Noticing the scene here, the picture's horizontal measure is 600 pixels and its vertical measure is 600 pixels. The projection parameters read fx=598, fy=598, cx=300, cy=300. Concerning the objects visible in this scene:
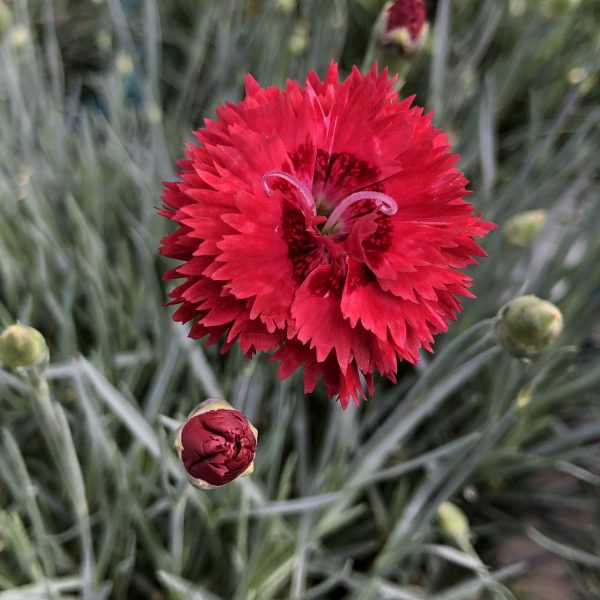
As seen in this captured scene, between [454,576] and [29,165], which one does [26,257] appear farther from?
[454,576]

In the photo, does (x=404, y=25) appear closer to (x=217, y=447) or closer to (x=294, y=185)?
(x=294, y=185)

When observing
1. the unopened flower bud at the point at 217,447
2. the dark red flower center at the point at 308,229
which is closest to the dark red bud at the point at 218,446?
the unopened flower bud at the point at 217,447

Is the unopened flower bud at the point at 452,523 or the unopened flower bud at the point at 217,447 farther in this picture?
the unopened flower bud at the point at 452,523

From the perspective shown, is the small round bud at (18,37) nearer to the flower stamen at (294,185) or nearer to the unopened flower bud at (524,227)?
the flower stamen at (294,185)

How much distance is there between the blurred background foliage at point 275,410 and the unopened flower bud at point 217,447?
0.12 meters

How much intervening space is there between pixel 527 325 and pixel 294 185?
20cm

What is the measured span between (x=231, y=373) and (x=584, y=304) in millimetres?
531

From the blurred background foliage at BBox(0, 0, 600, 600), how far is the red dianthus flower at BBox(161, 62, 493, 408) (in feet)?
0.46

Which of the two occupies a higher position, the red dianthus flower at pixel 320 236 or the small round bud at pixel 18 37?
the small round bud at pixel 18 37

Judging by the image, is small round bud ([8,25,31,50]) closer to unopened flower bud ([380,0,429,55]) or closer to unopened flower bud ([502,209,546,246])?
unopened flower bud ([380,0,429,55])

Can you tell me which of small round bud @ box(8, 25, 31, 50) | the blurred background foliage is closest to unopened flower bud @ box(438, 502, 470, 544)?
the blurred background foliage

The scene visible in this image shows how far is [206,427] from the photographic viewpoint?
1.28ft

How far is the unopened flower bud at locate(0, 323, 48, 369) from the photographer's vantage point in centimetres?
42

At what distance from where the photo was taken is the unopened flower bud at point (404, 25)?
0.59 meters
